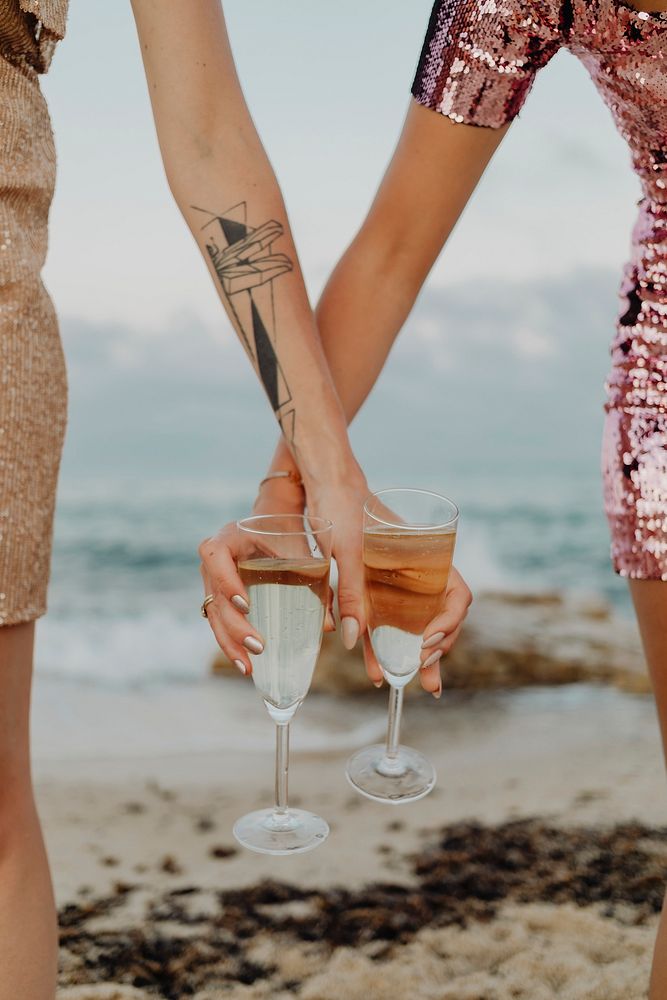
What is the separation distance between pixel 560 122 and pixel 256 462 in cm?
1055

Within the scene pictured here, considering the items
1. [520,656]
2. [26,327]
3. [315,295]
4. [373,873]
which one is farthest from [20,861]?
[315,295]

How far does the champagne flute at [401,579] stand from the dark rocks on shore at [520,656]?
12.9 ft

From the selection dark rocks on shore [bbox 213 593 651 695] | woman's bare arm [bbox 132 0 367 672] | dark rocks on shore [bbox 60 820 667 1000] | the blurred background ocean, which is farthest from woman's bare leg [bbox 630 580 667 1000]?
the blurred background ocean

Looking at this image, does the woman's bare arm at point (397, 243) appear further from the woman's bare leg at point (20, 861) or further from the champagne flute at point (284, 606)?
the woman's bare leg at point (20, 861)

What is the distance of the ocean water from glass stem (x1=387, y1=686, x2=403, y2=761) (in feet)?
16.8

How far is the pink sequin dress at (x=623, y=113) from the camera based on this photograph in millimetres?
1714

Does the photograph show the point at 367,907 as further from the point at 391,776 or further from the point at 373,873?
the point at 391,776

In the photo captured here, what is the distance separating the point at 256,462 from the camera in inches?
794

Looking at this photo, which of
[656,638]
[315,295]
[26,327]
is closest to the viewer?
[26,327]

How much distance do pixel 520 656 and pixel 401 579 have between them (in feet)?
14.7

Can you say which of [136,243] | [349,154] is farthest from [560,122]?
[136,243]

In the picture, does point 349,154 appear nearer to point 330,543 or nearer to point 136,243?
point 136,243

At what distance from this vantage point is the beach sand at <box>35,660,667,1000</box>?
8.57 ft

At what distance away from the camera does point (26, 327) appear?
1264 millimetres
